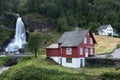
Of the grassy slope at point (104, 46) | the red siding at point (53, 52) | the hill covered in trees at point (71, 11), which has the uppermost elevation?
the hill covered in trees at point (71, 11)

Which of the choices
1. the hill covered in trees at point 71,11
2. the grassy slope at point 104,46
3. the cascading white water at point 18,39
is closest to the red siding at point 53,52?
the grassy slope at point 104,46

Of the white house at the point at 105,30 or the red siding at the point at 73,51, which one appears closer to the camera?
the red siding at the point at 73,51

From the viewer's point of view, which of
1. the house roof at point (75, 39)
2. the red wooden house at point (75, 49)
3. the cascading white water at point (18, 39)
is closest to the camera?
the red wooden house at point (75, 49)

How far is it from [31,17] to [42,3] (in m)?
11.0

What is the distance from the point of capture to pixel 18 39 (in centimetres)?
9581

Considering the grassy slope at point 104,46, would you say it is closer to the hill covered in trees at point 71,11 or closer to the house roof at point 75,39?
the house roof at point 75,39

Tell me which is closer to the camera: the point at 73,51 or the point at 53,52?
the point at 73,51

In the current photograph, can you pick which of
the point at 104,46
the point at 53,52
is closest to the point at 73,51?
the point at 53,52

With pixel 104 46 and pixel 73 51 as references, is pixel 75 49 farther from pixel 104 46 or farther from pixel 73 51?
pixel 104 46

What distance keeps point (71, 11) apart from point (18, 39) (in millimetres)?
32533

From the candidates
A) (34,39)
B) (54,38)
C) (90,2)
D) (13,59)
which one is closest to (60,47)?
(34,39)

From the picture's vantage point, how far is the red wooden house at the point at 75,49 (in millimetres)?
49375

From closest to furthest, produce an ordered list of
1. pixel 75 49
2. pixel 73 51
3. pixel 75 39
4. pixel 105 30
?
pixel 75 49 → pixel 73 51 → pixel 75 39 → pixel 105 30

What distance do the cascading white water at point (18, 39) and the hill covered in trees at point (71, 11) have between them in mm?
10859
